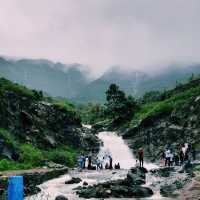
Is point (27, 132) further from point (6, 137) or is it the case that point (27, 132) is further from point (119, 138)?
point (119, 138)

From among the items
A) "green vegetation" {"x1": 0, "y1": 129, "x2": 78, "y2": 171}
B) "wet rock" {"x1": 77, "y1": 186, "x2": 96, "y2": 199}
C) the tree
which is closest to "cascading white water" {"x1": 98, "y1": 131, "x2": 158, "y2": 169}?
"green vegetation" {"x1": 0, "y1": 129, "x2": 78, "y2": 171}

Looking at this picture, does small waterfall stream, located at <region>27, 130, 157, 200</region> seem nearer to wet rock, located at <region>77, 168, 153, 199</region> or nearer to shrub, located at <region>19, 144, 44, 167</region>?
wet rock, located at <region>77, 168, 153, 199</region>

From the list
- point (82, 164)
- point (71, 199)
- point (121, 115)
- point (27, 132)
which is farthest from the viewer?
point (121, 115)

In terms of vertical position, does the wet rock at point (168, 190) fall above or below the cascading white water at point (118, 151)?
below

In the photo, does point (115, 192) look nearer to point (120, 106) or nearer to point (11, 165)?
point (11, 165)

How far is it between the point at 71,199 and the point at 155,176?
12981mm

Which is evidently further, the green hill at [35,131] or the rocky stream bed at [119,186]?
the green hill at [35,131]

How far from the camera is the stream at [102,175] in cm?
2769

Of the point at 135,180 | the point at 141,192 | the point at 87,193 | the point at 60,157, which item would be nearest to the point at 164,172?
the point at 135,180

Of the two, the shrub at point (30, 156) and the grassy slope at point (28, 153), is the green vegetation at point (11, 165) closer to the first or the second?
the grassy slope at point (28, 153)

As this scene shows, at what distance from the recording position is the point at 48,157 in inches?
1923

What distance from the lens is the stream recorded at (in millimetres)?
27689

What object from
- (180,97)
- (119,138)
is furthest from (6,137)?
(180,97)

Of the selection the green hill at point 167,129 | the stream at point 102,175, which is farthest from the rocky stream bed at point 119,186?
the green hill at point 167,129
